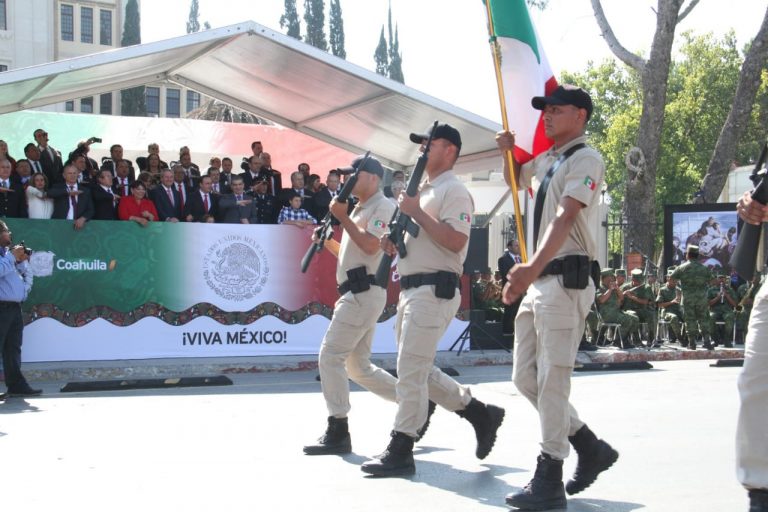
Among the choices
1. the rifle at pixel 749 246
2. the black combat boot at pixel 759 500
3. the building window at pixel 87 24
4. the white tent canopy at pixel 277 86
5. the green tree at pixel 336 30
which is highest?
the green tree at pixel 336 30

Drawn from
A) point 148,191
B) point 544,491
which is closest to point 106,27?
point 148,191

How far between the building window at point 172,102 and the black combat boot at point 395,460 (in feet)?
230

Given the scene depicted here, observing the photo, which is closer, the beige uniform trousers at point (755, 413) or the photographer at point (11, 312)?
the beige uniform trousers at point (755, 413)

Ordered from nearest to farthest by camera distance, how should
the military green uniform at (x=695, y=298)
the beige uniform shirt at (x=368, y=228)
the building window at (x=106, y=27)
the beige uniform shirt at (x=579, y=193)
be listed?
the beige uniform shirt at (x=579, y=193) → the beige uniform shirt at (x=368, y=228) → the military green uniform at (x=695, y=298) → the building window at (x=106, y=27)

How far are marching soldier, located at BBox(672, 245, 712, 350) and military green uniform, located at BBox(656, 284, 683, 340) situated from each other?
481 millimetres

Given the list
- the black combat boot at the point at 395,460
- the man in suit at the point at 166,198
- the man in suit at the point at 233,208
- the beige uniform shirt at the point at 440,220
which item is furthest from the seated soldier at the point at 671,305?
the black combat boot at the point at 395,460

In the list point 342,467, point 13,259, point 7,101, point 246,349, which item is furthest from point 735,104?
point 342,467

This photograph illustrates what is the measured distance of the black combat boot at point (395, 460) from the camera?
19.4 feet

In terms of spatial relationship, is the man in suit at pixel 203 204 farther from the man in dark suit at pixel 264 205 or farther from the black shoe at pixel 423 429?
the black shoe at pixel 423 429

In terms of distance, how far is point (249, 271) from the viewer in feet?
44.8

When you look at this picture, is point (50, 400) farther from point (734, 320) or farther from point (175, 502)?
point (734, 320)

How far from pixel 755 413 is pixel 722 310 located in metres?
13.9

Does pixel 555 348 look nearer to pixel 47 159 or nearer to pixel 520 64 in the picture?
pixel 520 64

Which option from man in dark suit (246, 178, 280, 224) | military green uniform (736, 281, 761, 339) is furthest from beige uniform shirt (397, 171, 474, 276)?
military green uniform (736, 281, 761, 339)
